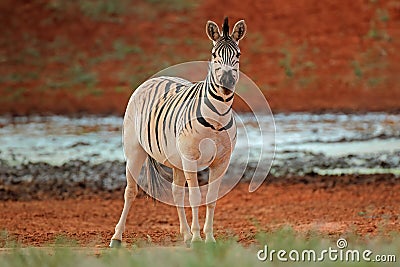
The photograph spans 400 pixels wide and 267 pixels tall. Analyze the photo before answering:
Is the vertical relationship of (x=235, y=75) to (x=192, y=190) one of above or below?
above

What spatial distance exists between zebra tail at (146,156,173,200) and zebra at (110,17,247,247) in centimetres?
7

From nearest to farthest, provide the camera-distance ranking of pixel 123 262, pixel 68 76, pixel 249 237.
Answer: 1. pixel 123 262
2. pixel 249 237
3. pixel 68 76

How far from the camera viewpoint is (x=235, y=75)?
6445 mm

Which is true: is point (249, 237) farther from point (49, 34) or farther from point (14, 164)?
point (49, 34)

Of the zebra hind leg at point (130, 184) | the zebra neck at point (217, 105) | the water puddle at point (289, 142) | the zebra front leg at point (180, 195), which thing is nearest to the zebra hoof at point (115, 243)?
the zebra hind leg at point (130, 184)

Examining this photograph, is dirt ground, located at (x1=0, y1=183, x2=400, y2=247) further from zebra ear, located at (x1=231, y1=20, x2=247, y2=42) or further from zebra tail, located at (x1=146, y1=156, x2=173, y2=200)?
zebra ear, located at (x1=231, y1=20, x2=247, y2=42)

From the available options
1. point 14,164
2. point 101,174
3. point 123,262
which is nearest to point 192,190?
point 123,262

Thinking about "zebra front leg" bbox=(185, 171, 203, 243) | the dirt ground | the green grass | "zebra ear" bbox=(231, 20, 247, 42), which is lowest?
the dirt ground

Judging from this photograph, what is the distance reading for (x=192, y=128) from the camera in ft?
21.5

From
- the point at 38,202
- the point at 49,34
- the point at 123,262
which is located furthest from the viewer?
the point at 49,34

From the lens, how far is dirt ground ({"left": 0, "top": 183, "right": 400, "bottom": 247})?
28.3 ft

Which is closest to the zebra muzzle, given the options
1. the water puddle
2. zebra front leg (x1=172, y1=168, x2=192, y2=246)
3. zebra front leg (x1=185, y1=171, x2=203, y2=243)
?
zebra front leg (x1=185, y1=171, x2=203, y2=243)

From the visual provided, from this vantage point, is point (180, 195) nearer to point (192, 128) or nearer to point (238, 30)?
point (192, 128)

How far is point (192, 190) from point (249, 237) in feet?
4.86
